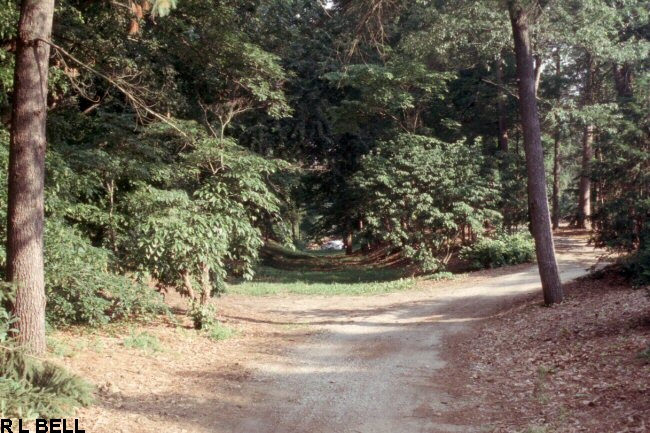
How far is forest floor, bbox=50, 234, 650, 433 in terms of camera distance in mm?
6082

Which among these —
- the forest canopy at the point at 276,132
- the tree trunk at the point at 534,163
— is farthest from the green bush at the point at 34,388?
the tree trunk at the point at 534,163

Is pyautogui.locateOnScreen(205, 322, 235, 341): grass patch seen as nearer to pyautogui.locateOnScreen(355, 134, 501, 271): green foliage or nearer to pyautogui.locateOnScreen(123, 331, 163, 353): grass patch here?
pyautogui.locateOnScreen(123, 331, 163, 353): grass patch

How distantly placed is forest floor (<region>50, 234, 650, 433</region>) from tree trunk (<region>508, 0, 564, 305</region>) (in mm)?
751

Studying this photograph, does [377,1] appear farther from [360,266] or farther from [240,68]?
[360,266]

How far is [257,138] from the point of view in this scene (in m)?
24.0

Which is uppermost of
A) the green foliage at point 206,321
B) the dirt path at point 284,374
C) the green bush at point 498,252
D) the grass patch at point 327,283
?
the green bush at point 498,252

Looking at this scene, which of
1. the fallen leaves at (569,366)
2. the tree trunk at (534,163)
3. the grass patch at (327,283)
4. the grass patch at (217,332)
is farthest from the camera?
the grass patch at (327,283)

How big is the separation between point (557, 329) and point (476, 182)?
1279 centimetres

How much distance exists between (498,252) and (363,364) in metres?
14.4

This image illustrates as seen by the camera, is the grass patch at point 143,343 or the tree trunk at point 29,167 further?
the grass patch at point 143,343

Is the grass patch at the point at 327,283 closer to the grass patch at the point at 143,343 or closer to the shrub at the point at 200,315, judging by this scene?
the shrub at the point at 200,315

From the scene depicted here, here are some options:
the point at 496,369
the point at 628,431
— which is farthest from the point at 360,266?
the point at 628,431

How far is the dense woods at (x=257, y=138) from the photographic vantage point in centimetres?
827

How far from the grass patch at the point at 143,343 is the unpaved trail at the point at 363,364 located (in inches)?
60.1
